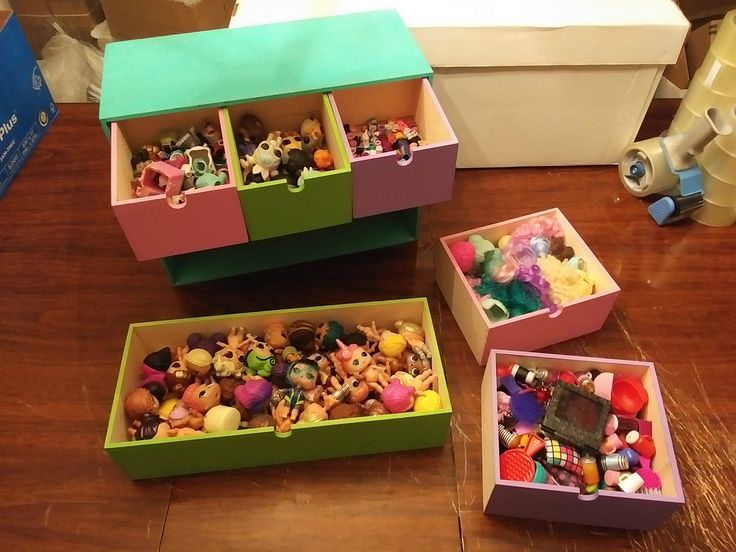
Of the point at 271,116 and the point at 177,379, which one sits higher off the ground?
the point at 271,116

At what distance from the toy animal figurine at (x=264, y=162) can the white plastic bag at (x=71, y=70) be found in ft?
2.14

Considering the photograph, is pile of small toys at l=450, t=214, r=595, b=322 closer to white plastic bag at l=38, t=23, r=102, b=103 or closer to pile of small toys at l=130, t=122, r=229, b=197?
pile of small toys at l=130, t=122, r=229, b=197

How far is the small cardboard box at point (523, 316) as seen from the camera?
0.77m

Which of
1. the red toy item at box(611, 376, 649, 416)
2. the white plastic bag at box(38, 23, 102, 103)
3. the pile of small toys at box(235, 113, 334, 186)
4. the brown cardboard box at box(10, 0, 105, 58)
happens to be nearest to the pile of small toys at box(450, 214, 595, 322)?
the red toy item at box(611, 376, 649, 416)

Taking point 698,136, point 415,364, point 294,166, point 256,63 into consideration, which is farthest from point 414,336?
point 698,136

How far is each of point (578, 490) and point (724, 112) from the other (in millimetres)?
577

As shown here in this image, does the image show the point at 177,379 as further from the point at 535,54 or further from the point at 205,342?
the point at 535,54

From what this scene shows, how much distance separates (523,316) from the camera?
→ 0.76m

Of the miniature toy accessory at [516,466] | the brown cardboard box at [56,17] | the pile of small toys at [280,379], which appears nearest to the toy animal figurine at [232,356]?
the pile of small toys at [280,379]

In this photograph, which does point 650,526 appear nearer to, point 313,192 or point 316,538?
point 316,538

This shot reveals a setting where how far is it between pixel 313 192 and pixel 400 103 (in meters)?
0.21

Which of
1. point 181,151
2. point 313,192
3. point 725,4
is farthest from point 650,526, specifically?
point 725,4

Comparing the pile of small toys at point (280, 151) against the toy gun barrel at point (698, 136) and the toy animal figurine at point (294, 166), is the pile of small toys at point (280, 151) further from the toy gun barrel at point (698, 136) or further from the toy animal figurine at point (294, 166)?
the toy gun barrel at point (698, 136)

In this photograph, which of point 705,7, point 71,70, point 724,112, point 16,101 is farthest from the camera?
point 71,70
